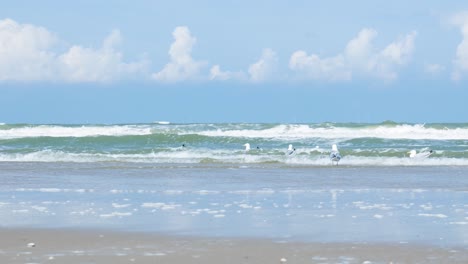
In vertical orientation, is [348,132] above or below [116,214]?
above

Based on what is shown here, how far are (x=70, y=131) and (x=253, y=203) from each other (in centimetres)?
3690

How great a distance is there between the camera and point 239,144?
3812 centimetres

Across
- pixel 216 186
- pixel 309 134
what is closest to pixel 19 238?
pixel 216 186

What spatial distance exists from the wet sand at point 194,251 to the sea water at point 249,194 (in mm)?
487

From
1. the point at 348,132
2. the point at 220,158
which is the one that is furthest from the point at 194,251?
the point at 348,132

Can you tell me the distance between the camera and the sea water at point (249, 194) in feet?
33.6

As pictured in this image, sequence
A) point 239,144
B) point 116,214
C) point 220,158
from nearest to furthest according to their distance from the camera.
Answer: point 116,214 < point 220,158 < point 239,144

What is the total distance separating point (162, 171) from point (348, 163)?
7097 mm

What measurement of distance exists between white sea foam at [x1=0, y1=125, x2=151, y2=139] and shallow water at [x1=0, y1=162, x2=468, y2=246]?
24.6 m

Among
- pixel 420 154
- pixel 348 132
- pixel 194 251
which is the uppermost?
pixel 348 132

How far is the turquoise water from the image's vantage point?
2841 centimetres

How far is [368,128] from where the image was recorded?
47156 mm

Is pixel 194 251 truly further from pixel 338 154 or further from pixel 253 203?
pixel 338 154

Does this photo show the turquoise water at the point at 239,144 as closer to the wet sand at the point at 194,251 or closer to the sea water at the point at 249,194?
the sea water at the point at 249,194
